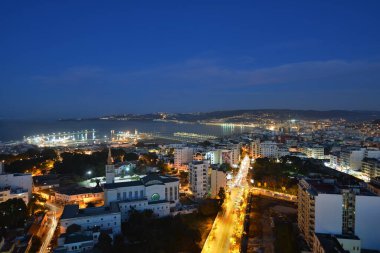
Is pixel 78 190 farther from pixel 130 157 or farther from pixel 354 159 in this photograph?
pixel 354 159

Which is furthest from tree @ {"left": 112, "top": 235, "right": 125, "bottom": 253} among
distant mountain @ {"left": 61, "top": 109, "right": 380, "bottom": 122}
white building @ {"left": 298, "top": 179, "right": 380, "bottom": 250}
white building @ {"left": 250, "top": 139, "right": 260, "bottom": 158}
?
distant mountain @ {"left": 61, "top": 109, "right": 380, "bottom": 122}

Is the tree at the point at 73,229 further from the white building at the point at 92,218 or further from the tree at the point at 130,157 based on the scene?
the tree at the point at 130,157

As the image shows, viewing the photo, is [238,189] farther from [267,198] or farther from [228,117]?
[228,117]

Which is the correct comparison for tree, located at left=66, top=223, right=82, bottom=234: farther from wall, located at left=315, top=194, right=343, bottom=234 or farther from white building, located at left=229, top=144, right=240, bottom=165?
white building, located at left=229, top=144, right=240, bottom=165

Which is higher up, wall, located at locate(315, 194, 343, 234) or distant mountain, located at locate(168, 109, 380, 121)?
distant mountain, located at locate(168, 109, 380, 121)

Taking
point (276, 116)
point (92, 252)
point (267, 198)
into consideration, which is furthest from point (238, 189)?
point (276, 116)

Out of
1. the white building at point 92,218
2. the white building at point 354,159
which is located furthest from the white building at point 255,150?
the white building at point 92,218
